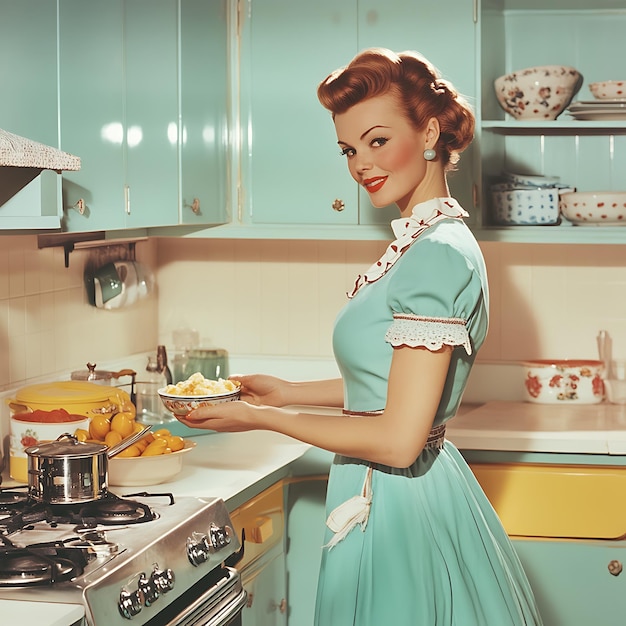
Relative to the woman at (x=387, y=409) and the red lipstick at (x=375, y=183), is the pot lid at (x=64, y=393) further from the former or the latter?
the red lipstick at (x=375, y=183)

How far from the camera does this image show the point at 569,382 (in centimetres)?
334

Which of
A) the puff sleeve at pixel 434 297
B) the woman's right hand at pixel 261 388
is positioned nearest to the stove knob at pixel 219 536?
the woman's right hand at pixel 261 388

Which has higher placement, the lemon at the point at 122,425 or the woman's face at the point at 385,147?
the woman's face at the point at 385,147

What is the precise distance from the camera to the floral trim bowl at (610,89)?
308 centimetres

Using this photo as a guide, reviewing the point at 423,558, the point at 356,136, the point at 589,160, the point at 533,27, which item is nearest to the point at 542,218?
the point at 589,160

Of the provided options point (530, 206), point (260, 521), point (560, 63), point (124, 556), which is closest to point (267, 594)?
point (260, 521)

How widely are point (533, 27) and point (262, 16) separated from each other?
0.88 metres

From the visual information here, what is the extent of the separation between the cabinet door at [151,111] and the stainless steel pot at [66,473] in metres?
0.69

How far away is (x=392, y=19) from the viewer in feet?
10.1

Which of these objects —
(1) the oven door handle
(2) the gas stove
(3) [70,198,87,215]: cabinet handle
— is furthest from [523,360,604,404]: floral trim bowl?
(3) [70,198,87,215]: cabinet handle

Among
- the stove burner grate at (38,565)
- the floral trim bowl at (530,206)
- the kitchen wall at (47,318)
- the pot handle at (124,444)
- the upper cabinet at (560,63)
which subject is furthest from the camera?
the upper cabinet at (560,63)

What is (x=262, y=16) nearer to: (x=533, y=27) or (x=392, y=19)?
(x=392, y=19)

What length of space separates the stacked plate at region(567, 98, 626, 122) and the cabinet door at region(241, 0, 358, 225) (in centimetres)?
69

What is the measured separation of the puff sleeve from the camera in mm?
1864
